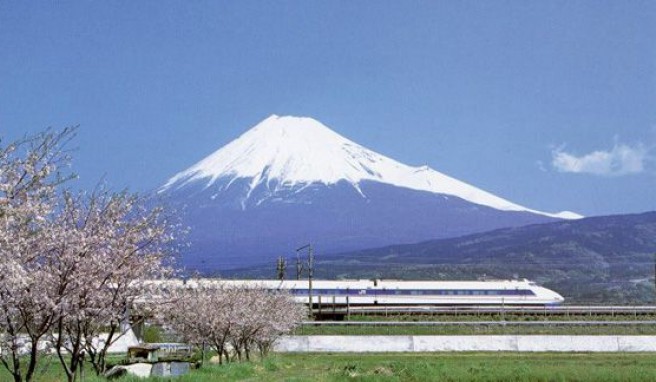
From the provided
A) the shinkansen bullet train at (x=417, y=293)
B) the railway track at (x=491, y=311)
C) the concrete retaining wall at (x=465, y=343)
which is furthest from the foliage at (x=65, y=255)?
the shinkansen bullet train at (x=417, y=293)

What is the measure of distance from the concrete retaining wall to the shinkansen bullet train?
3130 cm

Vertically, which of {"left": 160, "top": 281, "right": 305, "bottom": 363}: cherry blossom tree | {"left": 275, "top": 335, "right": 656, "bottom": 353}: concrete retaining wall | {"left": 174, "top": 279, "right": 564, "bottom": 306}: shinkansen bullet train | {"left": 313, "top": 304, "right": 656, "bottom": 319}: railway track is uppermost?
{"left": 174, "top": 279, "right": 564, "bottom": 306}: shinkansen bullet train

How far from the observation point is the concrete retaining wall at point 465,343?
64.7 meters

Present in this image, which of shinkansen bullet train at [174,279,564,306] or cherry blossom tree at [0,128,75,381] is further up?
shinkansen bullet train at [174,279,564,306]

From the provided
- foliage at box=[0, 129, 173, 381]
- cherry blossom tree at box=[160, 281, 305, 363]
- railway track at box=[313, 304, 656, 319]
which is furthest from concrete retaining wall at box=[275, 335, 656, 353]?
foliage at box=[0, 129, 173, 381]

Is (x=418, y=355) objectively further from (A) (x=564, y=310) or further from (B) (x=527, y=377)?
(A) (x=564, y=310)

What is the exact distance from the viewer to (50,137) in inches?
655

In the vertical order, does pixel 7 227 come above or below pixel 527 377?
above

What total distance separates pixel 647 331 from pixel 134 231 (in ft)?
200

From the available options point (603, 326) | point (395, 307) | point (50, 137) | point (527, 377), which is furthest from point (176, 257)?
point (395, 307)

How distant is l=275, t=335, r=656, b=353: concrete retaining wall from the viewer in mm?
64688

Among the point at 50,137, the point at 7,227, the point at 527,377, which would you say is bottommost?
the point at 527,377

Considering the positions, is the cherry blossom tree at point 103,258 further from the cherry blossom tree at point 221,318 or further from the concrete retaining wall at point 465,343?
the concrete retaining wall at point 465,343

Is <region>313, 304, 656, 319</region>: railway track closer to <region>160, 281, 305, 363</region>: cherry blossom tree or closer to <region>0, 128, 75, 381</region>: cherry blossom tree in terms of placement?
<region>160, 281, 305, 363</region>: cherry blossom tree
